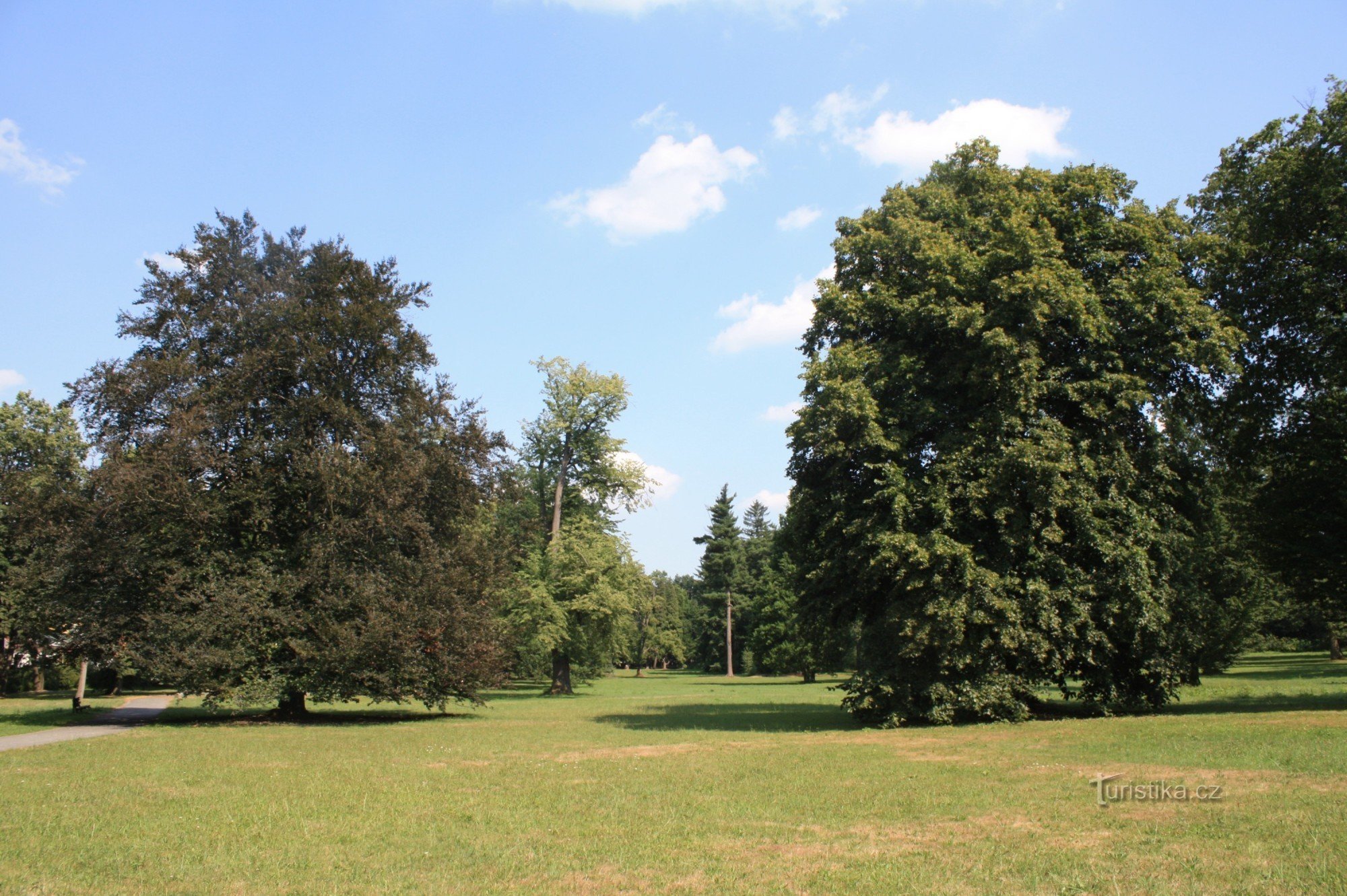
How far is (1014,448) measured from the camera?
65.5 ft

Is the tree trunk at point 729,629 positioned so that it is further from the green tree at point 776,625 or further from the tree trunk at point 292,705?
the tree trunk at point 292,705

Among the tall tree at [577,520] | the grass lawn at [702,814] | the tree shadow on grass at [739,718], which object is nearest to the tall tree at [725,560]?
the tall tree at [577,520]

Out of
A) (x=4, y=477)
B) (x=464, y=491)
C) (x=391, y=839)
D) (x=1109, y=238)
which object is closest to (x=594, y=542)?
(x=464, y=491)

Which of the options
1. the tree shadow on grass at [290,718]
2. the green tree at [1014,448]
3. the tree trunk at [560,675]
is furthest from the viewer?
the tree trunk at [560,675]

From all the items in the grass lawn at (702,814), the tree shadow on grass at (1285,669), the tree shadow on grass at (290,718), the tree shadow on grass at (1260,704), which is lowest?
the tree shadow on grass at (1285,669)

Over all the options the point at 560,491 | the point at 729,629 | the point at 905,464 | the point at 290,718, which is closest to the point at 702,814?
the point at 905,464

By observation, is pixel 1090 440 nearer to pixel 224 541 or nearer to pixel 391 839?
pixel 391 839

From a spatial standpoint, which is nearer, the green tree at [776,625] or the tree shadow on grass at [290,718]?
the tree shadow on grass at [290,718]

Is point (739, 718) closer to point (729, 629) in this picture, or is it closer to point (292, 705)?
point (292, 705)

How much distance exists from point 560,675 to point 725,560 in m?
38.9

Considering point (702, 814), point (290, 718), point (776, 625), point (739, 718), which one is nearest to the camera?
point (702, 814)

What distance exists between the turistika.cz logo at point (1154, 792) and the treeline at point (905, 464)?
8.94 metres

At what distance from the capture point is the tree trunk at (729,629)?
270ft

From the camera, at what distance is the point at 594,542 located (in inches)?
1800
